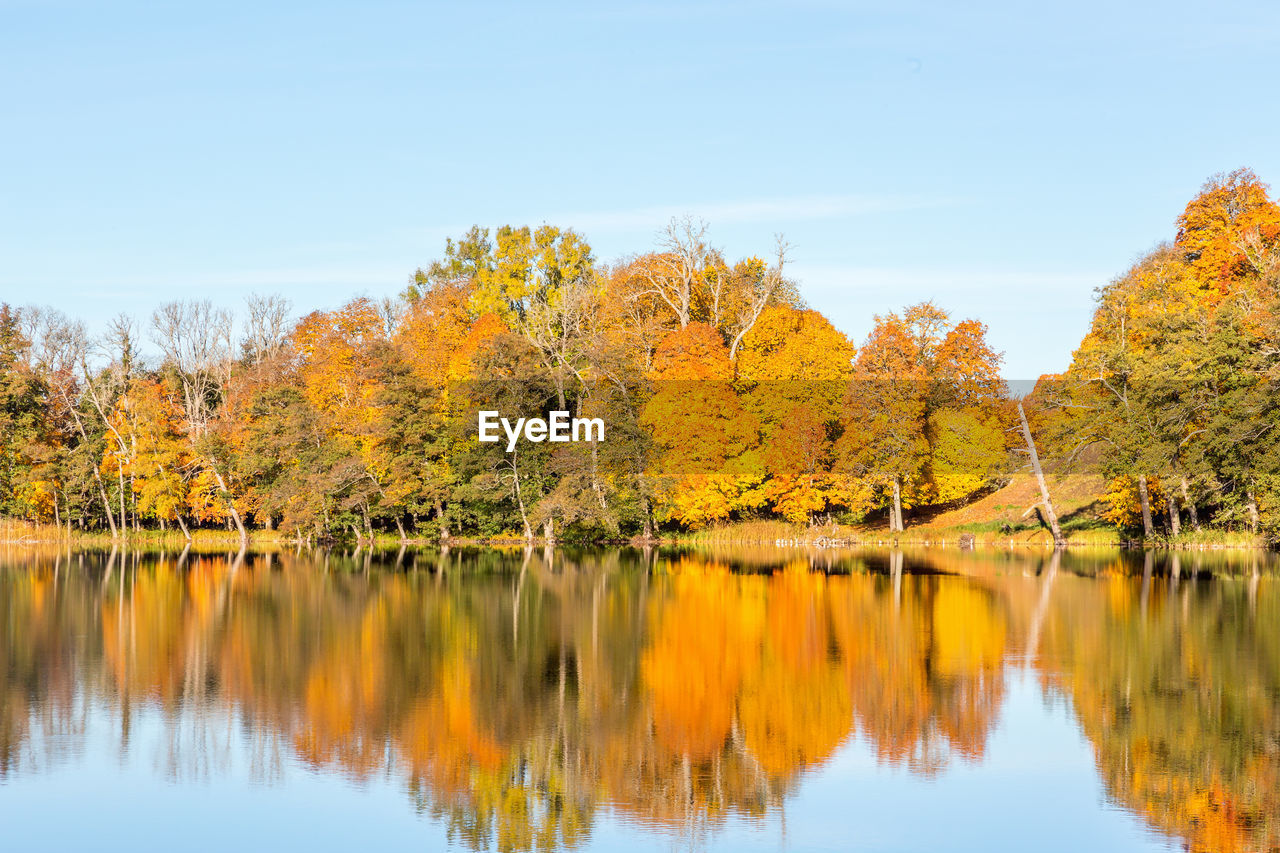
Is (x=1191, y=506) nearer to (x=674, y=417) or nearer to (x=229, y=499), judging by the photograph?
(x=674, y=417)

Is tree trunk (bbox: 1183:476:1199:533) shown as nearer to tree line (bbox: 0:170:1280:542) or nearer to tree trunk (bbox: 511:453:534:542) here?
tree line (bbox: 0:170:1280:542)

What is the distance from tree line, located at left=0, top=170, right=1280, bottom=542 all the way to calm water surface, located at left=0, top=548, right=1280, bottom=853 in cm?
1712

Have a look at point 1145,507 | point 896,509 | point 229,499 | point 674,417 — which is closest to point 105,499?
point 229,499

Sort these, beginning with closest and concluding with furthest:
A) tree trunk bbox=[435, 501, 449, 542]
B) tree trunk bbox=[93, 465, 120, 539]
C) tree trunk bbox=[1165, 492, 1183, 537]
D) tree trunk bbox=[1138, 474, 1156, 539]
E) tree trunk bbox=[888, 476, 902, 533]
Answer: tree trunk bbox=[1165, 492, 1183, 537]
tree trunk bbox=[1138, 474, 1156, 539]
tree trunk bbox=[888, 476, 902, 533]
tree trunk bbox=[435, 501, 449, 542]
tree trunk bbox=[93, 465, 120, 539]

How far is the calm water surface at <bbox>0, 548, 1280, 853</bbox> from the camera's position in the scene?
38.1ft

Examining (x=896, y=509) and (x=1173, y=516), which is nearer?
(x=1173, y=516)

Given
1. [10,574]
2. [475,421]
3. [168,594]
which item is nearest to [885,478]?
[475,421]

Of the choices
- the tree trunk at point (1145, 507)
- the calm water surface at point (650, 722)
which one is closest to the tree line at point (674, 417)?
the tree trunk at point (1145, 507)

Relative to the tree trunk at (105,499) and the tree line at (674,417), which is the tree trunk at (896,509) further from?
the tree trunk at (105,499)

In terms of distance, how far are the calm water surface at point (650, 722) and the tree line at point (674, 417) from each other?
Result: 674 inches

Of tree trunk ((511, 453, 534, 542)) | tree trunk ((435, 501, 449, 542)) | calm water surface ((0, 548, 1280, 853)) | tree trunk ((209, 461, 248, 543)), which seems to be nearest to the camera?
calm water surface ((0, 548, 1280, 853))

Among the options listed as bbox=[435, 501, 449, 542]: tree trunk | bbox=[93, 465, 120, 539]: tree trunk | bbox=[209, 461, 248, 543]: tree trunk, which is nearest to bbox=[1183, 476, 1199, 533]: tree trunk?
bbox=[435, 501, 449, 542]: tree trunk

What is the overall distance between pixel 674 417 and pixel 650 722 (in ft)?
128

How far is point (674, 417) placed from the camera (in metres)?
54.2
